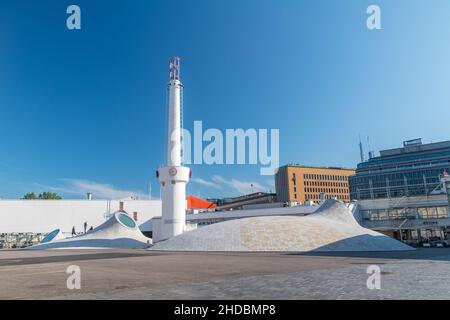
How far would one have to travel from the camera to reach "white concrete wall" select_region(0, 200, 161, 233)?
111 m

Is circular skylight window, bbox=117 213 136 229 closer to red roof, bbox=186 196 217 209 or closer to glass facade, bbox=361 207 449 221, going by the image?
glass facade, bbox=361 207 449 221

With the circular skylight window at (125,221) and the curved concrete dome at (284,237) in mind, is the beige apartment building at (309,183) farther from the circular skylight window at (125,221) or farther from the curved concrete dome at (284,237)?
the curved concrete dome at (284,237)

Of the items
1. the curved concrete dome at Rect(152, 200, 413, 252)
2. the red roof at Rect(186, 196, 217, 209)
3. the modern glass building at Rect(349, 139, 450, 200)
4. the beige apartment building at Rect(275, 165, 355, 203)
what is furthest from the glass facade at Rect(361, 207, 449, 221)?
the beige apartment building at Rect(275, 165, 355, 203)

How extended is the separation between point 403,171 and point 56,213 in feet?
414

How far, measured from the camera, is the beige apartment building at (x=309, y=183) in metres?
174

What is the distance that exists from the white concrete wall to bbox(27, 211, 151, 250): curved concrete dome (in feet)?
128

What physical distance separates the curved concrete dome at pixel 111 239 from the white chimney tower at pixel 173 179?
7127 millimetres

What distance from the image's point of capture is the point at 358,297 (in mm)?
11094

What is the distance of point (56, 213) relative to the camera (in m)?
114

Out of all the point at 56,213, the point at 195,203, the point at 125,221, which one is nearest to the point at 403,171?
the point at 195,203

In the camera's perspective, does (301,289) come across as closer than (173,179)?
Yes

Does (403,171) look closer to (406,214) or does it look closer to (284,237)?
(406,214)

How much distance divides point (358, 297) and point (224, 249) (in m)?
39.5
